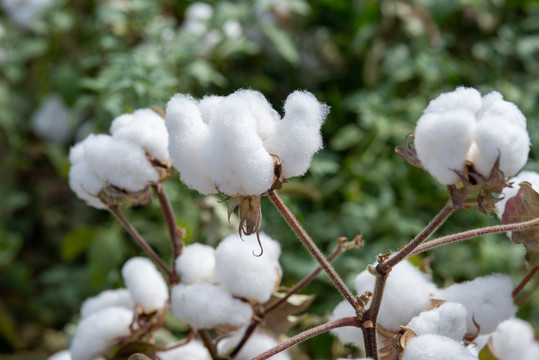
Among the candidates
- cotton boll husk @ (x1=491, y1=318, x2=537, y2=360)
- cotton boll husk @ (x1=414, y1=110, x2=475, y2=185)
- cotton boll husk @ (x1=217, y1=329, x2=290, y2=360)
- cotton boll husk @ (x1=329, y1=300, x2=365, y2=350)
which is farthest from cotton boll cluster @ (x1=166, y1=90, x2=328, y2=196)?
cotton boll husk @ (x1=491, y1=318, x2=537, y2=360)

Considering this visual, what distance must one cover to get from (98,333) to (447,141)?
536mm

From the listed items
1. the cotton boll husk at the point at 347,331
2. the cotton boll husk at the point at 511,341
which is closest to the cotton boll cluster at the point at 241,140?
the cotton boll husk at the point at 347,331

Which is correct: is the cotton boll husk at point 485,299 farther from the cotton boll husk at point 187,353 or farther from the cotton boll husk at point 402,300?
the cotton boll husk at point 187,353

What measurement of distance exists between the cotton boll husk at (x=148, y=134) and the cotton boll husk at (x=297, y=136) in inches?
8.5

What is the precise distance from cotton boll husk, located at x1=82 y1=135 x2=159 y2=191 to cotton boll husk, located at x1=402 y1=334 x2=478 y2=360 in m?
0.38

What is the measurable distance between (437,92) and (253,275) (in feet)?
3.36

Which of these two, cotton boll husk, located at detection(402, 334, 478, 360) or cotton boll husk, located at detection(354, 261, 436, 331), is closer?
cotton boll husk, located at detection(402, 334, 478, 360)

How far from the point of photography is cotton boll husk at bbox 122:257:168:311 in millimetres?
890

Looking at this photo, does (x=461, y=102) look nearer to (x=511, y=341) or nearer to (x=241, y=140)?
(x=241, y=140)

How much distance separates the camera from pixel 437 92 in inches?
65.1

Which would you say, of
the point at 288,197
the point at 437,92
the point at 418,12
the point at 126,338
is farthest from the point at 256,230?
the point at 418,12

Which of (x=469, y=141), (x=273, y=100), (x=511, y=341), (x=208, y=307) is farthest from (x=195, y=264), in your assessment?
(x=273, y=100)

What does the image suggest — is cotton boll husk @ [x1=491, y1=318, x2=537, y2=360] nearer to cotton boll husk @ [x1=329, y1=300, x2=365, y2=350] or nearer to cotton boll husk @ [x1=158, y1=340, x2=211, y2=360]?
cotton boll husk @ [x1=329, y1=300, x2=365, y2=350]

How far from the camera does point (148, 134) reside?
80 centimetres
